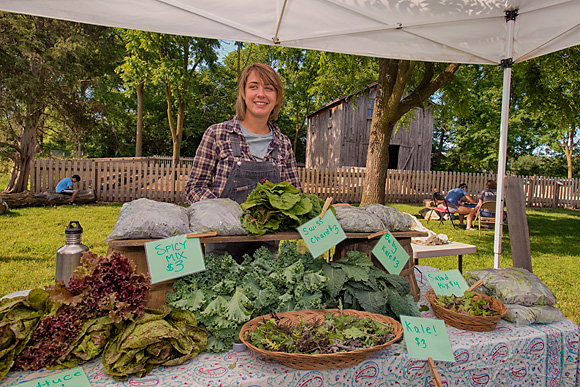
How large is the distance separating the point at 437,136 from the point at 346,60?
115ft

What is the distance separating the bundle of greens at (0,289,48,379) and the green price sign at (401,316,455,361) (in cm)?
138

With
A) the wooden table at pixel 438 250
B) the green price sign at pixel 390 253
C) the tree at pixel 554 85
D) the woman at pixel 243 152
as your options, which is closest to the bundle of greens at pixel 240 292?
the green price sign at pixel 390 253

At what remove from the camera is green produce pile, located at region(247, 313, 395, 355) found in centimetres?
129

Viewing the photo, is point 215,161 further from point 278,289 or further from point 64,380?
point 64,380

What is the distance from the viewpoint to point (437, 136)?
39.6 m

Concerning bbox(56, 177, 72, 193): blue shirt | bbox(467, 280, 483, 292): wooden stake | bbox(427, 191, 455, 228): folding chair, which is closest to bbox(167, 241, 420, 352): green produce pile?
bbox(467, 280, 483, 292): wooden stake

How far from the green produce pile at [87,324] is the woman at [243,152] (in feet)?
2.67

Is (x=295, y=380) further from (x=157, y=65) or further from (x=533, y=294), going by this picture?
(x=157, y=65)

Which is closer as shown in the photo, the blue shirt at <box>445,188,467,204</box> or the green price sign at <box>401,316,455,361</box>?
the green price sign at <box>401,316,455,361</box>

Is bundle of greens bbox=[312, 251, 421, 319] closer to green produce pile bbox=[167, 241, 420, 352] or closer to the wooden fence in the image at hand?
green produce pile bbox=[167, 241, 420, 352]

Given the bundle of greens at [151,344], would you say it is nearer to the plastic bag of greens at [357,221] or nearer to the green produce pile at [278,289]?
the green produce pile at [278,289]

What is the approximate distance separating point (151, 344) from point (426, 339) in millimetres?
1075

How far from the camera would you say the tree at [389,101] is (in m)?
7.13

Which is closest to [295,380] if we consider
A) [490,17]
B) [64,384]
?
[64,384]
